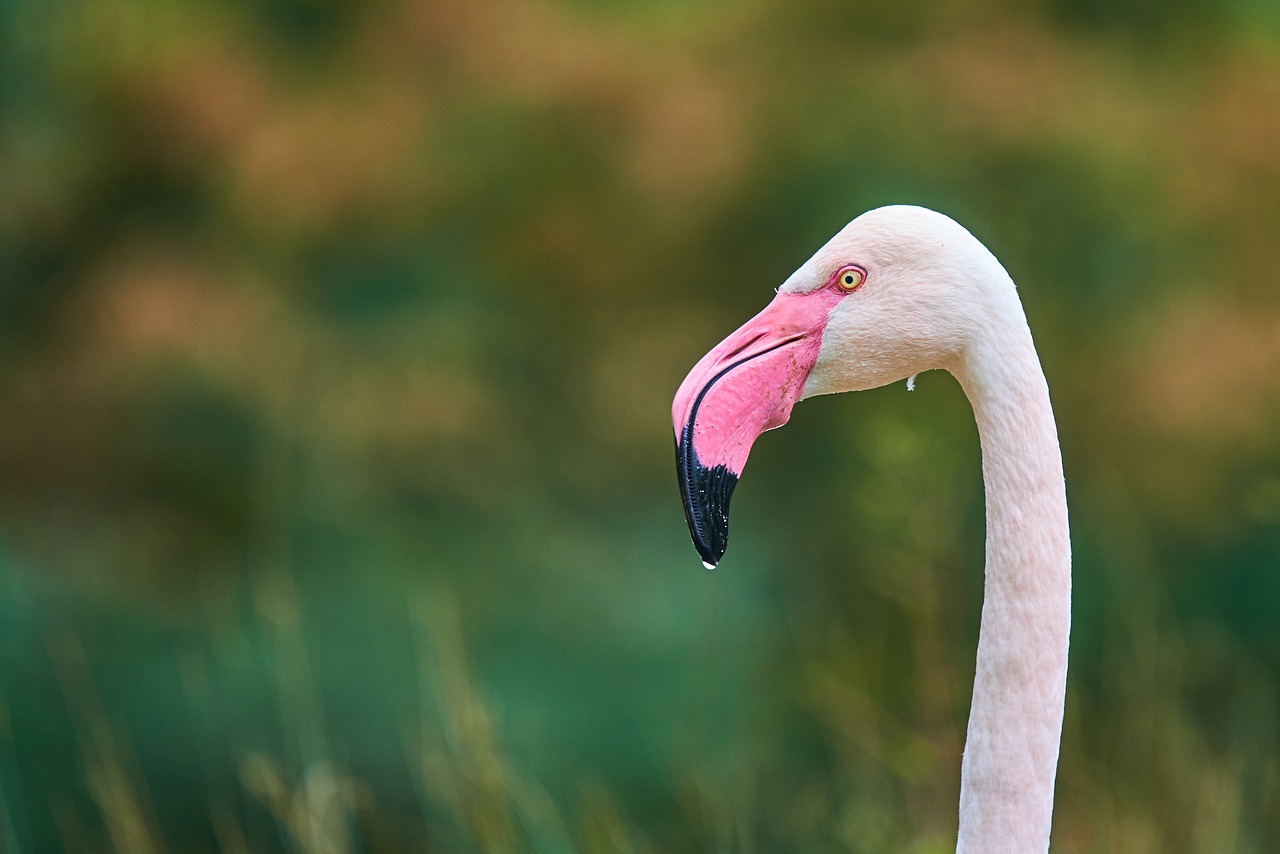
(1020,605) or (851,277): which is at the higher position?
(851,277)

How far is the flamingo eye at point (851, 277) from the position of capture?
47.9 inches

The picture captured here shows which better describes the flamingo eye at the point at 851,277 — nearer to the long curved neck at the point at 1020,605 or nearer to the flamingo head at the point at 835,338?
the flamingo head at the point at 835,338

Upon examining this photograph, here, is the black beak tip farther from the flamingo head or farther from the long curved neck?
the long curved neck

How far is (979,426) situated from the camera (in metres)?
1.19

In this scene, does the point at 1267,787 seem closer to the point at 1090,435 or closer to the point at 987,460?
the point at 1090,435

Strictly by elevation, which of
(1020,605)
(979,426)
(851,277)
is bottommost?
(1020,605)

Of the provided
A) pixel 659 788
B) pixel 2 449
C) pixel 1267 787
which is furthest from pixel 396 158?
pixel 1267 787

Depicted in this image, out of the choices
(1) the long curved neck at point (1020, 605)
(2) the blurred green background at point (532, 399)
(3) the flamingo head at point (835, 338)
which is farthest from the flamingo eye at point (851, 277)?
(2) the blurred green background at point (532, 399)

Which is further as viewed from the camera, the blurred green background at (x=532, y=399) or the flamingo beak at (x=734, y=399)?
the blurred green background at (x=532, y=399)

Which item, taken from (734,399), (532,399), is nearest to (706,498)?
(734,399)

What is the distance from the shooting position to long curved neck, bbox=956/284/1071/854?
1.16 meters

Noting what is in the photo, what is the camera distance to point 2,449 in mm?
3623

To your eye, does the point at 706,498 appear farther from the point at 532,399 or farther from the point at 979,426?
the point at 532,399

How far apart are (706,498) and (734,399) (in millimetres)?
97
